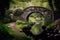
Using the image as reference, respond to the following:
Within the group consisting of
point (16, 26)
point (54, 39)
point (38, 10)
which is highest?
point (38, 10)

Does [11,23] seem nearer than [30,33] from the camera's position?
No

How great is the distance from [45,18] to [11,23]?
6.36ft

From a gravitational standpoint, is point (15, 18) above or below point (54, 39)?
above

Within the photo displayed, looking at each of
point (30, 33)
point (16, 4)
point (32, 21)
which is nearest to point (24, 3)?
point (16, 4)

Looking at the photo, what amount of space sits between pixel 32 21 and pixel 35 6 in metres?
0.93

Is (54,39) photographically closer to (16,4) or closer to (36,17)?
(36,17)

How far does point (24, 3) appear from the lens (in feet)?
36.9

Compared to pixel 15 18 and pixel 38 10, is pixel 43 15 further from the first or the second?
pixel 15 18

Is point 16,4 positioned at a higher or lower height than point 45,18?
higher

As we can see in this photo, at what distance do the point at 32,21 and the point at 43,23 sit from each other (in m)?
0.66

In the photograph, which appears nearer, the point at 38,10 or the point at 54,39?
the point at 54,39

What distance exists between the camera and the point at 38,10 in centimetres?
1116

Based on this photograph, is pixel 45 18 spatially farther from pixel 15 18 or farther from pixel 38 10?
pixel 15 18

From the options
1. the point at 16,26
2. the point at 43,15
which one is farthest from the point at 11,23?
the point at 43,15
